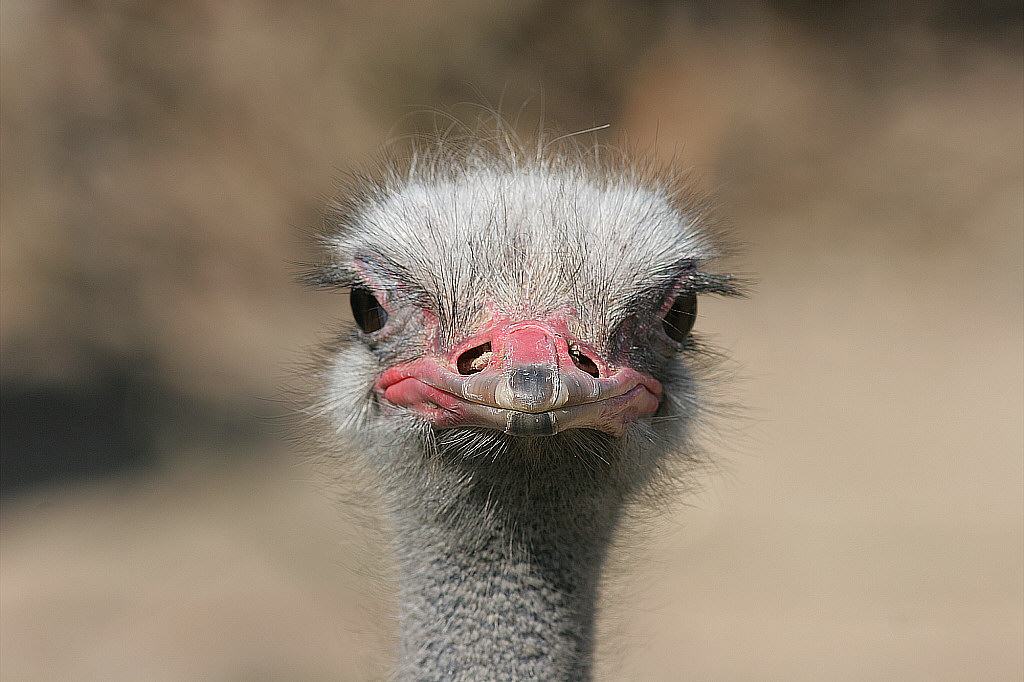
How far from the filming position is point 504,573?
5.13ft

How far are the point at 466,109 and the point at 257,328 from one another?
1864 mm

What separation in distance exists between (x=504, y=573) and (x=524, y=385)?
506 mm

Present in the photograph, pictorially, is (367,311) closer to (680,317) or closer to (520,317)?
(520,317)

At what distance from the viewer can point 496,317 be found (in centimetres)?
139

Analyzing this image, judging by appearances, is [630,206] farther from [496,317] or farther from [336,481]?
[336,481]

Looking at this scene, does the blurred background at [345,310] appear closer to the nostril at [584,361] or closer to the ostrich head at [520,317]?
the ostrich head at [520,317]

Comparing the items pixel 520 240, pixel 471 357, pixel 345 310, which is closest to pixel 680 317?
pixel 520 240

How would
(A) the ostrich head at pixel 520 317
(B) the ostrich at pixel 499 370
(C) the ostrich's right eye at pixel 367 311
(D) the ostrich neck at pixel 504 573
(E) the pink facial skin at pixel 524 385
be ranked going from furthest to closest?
(C) the ostrich's right eye at pixel 367 311
(D) the ostrich neck at pixel 504 573
(B) the ostrich at pixel 499 370
(A) the ostrich head at pixel 520 317
(E) the pink facial skin at pixel 524 385

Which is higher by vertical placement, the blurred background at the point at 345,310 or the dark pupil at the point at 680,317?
the blurred background at the point at 345,310

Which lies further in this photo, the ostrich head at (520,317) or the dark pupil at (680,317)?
the dark pupil at (680,317)

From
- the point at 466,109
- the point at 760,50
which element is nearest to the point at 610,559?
the point at 466,109

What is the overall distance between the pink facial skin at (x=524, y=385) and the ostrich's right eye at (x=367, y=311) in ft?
0.41

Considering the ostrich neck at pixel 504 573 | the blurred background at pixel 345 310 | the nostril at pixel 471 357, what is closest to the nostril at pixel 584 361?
the nostril at pixel 471 357

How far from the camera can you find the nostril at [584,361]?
4.35 feet
